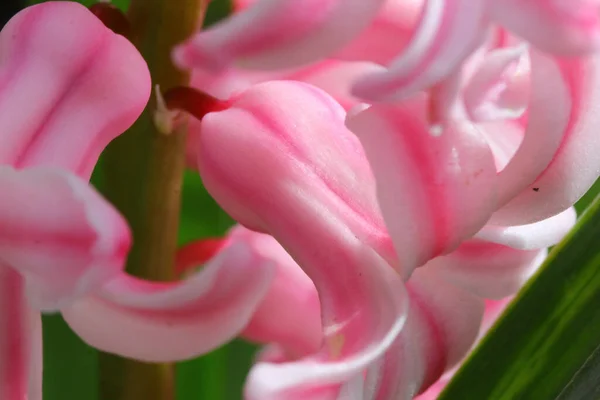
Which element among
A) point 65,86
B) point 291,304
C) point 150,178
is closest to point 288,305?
point 291,304

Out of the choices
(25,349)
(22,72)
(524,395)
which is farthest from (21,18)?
(524,395)

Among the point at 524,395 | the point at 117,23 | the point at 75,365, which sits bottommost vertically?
the point at 75,365

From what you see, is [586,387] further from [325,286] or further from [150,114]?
[150,114]

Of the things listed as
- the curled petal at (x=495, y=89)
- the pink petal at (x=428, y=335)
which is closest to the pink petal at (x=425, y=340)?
the pink petal at (x=428, y=335)

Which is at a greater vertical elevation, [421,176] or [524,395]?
[421,176]

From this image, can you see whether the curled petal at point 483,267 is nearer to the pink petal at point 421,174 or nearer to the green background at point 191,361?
the pink petal at point 421,174

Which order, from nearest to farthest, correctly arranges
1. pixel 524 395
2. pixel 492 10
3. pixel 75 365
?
pixel 492 10
pixel 524 395
pixel 75 365

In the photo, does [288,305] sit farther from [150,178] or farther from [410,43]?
[410,43]
